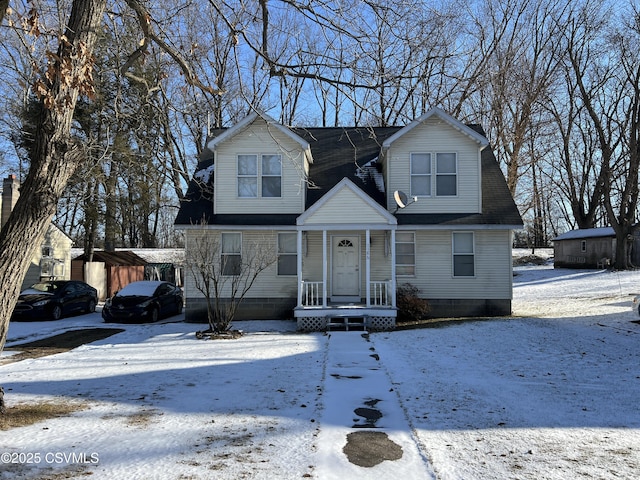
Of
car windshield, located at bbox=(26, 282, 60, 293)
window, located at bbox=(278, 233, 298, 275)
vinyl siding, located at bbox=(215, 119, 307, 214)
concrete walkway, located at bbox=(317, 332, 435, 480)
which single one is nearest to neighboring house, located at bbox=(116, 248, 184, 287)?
car windshield, located at bbox=(26, 282, 60, 293)

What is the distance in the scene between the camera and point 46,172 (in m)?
5.75

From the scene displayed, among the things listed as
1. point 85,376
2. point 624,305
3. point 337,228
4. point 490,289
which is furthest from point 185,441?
point 624,305

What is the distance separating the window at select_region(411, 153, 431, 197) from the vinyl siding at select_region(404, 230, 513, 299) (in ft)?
4.55

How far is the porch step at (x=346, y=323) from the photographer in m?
14.1

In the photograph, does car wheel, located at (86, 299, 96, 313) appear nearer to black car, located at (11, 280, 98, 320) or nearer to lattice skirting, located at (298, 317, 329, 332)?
black car, located at (11, 280, 98, 320)

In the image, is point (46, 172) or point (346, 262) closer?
point (46, 172)

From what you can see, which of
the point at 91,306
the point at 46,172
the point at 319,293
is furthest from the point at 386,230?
the point at 91,306

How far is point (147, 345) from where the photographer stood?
39.2 ft

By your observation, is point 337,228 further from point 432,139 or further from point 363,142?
point 363,142

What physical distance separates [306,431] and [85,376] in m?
4.85

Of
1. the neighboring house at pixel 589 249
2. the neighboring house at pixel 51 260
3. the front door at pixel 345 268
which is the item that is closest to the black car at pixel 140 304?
the front door at pixel 345 268

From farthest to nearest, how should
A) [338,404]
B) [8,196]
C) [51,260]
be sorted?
[51,260]
[8,196]
[338,404]

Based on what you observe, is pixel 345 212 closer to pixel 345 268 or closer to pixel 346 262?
pixel 346 262

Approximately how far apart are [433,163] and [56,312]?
14.2 m
